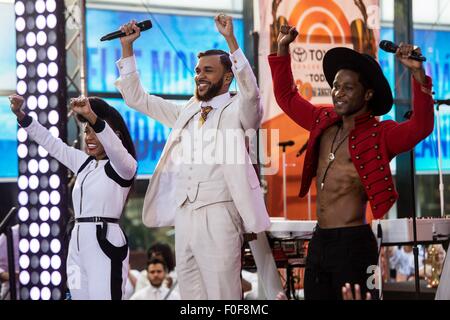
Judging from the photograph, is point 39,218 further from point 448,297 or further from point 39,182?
point 448,297

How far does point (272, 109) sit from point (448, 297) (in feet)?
10.2

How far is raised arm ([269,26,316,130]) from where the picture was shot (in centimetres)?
461

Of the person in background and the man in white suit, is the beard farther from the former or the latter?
the person in background

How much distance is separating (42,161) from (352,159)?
8.67 ft

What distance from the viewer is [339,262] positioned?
4.15 metres

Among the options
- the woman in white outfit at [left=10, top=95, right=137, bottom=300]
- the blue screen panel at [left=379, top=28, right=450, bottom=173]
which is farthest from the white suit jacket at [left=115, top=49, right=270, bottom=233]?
the blue screen panel at [left=379, top=28, right=450, bottom=173]

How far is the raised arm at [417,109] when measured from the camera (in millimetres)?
4027

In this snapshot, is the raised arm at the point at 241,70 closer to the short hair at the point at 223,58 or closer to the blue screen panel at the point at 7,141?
the short hair at the point at 223,58

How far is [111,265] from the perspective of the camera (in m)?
4.98

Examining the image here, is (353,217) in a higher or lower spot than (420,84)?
lower

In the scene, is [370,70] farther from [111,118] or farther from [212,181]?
[111,118]

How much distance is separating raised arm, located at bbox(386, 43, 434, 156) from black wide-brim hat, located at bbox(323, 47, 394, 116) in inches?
8.9

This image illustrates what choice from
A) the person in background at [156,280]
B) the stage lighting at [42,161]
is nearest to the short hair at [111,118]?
the stage lighting at [42,161]
